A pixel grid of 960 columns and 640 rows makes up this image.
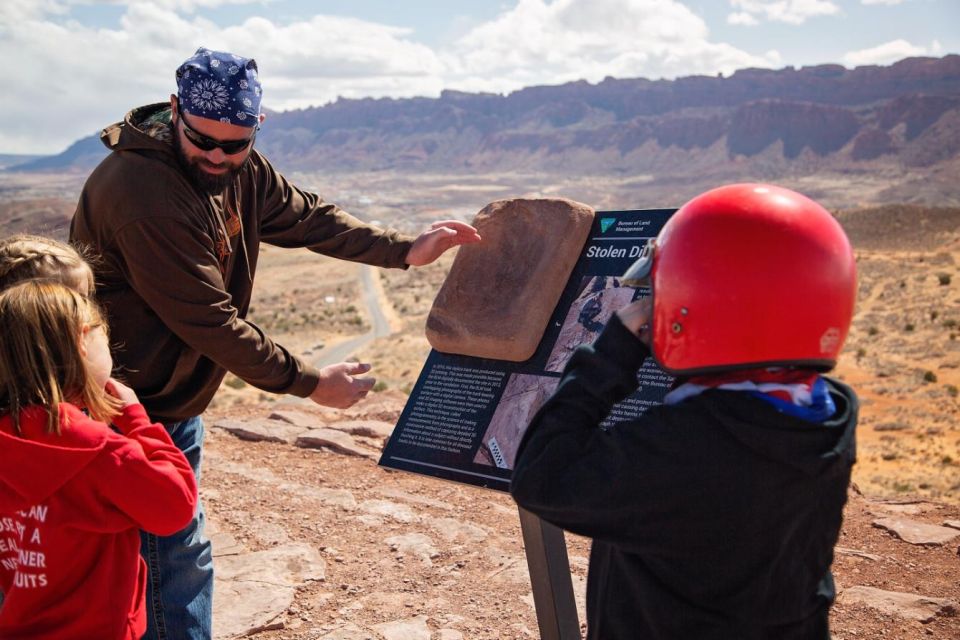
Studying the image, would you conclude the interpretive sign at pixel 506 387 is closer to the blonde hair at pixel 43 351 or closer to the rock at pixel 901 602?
the blonde hair at pixel 43 351

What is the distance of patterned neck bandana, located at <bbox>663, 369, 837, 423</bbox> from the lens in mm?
1737

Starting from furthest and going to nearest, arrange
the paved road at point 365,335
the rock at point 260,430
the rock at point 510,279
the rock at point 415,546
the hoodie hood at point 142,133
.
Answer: the paved road at point 365,335
the rock at point 260,430
the rock at point 415,546
the rock at point 510,279
the hoodie hood at point 142,133

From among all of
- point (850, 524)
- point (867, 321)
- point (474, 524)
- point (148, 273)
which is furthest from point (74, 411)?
point (867, 321)

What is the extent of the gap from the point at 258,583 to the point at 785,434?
3321 mm

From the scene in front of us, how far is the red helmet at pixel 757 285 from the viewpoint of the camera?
1.78 metres

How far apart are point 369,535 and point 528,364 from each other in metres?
2.39

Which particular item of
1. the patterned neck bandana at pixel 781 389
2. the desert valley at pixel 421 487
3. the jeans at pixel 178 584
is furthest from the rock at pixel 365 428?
the patterned neck bandana at pixel 781 389

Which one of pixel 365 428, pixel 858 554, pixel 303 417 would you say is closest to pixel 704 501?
pixel 858 554

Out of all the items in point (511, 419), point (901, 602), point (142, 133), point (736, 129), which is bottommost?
point (901, 602)

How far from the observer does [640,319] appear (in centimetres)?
197

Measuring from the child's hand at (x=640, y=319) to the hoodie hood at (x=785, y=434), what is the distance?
274 millimetres

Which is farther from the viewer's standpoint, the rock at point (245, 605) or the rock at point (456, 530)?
the rock at point (456, 530)

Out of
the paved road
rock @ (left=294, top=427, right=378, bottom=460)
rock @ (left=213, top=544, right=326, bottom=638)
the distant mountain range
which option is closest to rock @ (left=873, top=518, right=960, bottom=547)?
rock @ (left=213, top=544, right=326, bottom=638)

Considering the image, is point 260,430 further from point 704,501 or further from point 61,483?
point 704,501
